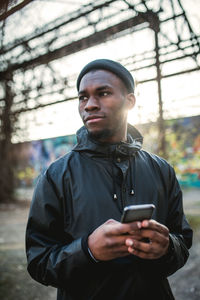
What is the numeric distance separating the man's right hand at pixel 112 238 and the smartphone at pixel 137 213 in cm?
2

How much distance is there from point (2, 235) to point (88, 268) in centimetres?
543

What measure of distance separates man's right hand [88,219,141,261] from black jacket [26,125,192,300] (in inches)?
3.4

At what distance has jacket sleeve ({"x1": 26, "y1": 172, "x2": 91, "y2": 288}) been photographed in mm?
1027

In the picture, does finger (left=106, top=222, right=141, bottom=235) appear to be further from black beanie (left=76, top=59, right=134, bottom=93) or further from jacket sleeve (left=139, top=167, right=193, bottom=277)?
black beanie (left=76, top=59, right=134, bottom=93)

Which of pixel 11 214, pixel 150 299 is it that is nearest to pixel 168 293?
pixel 150 299

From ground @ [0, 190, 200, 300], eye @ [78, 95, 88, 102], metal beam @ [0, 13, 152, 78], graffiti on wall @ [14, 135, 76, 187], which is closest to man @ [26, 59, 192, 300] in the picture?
eye @ [78, 95, 88, 102]

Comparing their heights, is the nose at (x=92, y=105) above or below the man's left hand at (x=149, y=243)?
above

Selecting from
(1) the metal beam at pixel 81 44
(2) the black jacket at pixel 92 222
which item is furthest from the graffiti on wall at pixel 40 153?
(2) the black jacket at pixel 92 222

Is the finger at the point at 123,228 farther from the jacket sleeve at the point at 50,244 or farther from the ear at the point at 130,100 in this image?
the ear at the point at 130,100

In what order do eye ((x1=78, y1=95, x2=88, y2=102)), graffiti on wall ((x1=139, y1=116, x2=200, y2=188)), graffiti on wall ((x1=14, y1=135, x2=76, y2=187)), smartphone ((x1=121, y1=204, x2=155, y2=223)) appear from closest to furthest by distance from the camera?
smartphone ((x1=121, y1=204, x2=155, y2=223)), eye ((x1=78, y1=95, x2=88, y2=102)), graffiti on wall ((x1=139, y1=116, x2=200, y2=188)), graffiti on wall ((x1=14, y1=135, x2=76, y2=187))

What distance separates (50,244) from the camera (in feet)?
3.69

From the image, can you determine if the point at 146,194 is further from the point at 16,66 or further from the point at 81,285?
the point at 16,66

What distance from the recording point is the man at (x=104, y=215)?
3.16 feet

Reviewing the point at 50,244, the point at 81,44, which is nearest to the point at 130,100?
the point at 50,244
